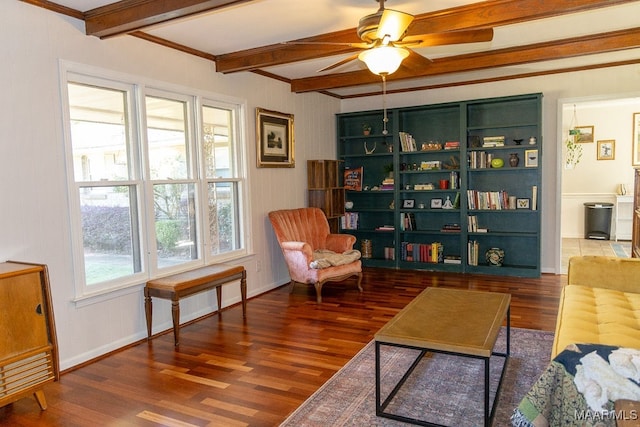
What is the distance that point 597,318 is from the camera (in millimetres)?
2557

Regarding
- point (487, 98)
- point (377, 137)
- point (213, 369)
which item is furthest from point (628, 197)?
point (213, 369)

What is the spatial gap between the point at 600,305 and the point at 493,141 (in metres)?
3.31

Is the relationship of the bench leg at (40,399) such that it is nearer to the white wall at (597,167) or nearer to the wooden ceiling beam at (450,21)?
the wooden ceiling beam at (450,21)

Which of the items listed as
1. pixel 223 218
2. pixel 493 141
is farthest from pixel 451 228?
pixel 223 218

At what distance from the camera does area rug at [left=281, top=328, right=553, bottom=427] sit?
234cm

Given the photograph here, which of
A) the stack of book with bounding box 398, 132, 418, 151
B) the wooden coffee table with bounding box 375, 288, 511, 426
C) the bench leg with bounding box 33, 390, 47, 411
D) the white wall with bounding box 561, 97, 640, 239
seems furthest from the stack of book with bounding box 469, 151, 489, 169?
the bench leg with bounding box 33, 390, 47, 411

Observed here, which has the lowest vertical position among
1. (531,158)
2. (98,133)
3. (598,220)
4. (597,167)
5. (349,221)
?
(598,220)

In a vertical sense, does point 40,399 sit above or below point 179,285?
below

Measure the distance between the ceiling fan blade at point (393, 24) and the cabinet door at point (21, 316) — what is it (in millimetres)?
2515

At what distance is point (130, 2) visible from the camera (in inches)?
118

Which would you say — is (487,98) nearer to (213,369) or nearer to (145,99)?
(145,99)

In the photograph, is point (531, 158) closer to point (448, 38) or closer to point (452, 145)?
point (452, 145)

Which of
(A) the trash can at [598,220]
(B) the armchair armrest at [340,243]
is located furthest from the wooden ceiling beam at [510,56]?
(A) the trash can at [598,220]

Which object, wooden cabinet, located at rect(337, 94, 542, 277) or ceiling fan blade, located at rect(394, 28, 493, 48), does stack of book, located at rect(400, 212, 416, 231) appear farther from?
ceiling fan blade, located at rect(394, 28, 493, 48)
